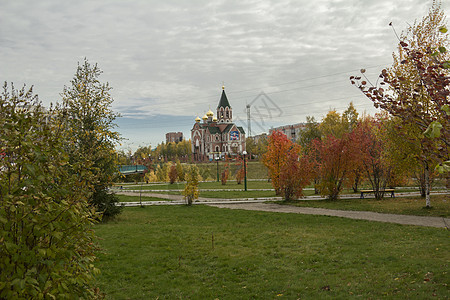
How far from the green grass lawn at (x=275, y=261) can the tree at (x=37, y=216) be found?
0.95 m

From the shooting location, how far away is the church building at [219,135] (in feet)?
285

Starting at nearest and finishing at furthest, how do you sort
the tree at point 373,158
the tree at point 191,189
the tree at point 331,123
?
1. the tree at point 191,189
2. the tree at point 373,158
3. the tree at point 331,123

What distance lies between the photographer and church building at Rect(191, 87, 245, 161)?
86.9 m

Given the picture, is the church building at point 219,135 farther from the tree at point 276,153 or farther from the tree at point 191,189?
the tree at point 191,189

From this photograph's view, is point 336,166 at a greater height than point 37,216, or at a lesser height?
greater

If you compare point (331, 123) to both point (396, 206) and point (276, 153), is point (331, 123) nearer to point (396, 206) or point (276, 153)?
point (276, 153)

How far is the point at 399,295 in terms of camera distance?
528 cm

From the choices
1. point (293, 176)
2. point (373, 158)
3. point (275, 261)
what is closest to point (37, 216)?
point (275, 261)

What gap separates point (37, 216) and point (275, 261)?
554 cm

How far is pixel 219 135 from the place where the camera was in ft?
288

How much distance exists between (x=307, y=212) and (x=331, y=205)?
2.59 meters

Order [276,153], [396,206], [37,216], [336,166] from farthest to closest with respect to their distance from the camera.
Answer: [276,153]
[336,166]
[396,206]
[37,216]

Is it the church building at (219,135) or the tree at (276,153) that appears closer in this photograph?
the tree at (276,153)

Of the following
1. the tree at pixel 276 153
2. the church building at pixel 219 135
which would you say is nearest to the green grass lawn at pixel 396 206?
the tree at pixel 276 153
